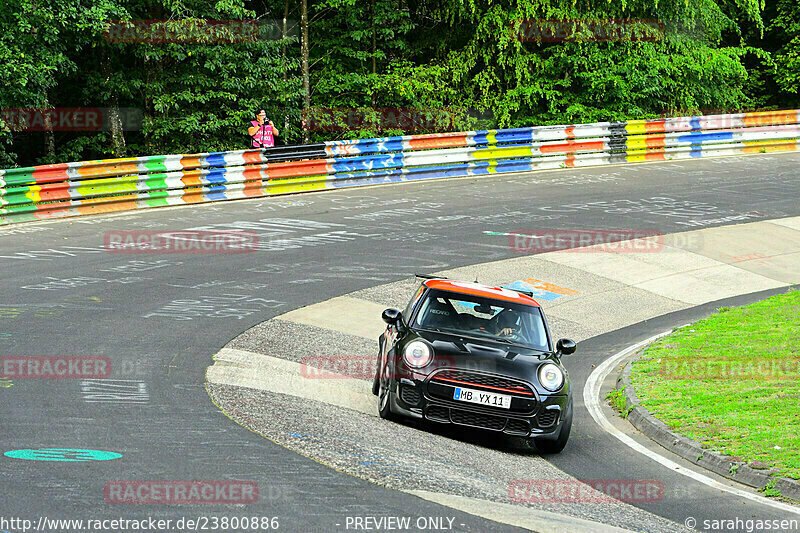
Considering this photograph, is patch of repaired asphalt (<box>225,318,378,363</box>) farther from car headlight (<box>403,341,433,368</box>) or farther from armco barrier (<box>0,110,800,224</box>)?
armco barrier (<box>0,110,800,224</box>)

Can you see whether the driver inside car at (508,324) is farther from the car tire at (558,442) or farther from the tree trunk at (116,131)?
the tree trunk at (116,131)

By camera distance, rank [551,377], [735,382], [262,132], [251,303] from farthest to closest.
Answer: [262,132] < [251,303] < [735,382] < [551,377]

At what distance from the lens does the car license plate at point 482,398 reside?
922 centimetres

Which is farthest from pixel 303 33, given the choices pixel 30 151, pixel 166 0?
pixel 30 151

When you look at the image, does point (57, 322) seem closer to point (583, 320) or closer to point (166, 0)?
point (583, 320)

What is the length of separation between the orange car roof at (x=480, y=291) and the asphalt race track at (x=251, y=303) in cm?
158

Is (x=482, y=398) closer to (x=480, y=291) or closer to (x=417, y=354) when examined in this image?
(x=417, y=354)

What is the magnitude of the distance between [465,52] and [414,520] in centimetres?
2676

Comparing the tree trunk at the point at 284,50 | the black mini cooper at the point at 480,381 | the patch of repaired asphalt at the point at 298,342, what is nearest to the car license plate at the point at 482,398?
the black mini cooper at the point at 480,381

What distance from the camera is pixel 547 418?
9305 mm

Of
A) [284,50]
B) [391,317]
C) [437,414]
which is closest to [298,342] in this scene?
[391,317]

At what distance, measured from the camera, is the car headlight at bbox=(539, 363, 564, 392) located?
9.41m

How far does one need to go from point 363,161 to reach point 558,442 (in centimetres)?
1648

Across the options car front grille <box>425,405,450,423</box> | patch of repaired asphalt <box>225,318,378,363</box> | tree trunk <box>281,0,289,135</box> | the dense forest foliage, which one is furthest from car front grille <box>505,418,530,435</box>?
tree trunk <box>281,0,289,135</box>
